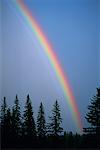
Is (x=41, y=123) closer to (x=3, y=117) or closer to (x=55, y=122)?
(x=55, y=122)

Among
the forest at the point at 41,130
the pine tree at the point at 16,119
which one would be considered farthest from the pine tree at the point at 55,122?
the pine tree at the point at 16,119

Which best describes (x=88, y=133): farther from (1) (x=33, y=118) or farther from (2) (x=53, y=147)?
(1) (x=33, y=118)

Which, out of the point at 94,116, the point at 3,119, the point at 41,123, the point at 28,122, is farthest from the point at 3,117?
the point at 94,116

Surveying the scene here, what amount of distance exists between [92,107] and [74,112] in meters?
0.27

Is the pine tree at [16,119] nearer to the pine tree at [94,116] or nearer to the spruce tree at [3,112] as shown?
the spruce tree at [3,112]

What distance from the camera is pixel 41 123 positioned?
172 inches

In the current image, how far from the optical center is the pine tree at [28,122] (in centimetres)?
431

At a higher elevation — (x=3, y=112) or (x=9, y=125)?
(x=3, y=112)

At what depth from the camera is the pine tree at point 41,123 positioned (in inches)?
170

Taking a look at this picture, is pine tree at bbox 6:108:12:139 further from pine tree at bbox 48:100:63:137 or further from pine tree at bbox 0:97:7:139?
pine tree at bbox 48:100:63:137

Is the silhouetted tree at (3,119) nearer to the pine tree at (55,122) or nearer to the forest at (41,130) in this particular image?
the forest at (41,130)

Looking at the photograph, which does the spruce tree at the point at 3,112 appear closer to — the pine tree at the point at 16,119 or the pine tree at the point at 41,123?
the pine tree at the point at 16,119

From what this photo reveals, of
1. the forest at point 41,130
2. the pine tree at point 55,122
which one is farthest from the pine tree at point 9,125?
the pine tree at point 55,122

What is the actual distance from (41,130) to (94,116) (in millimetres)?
778
